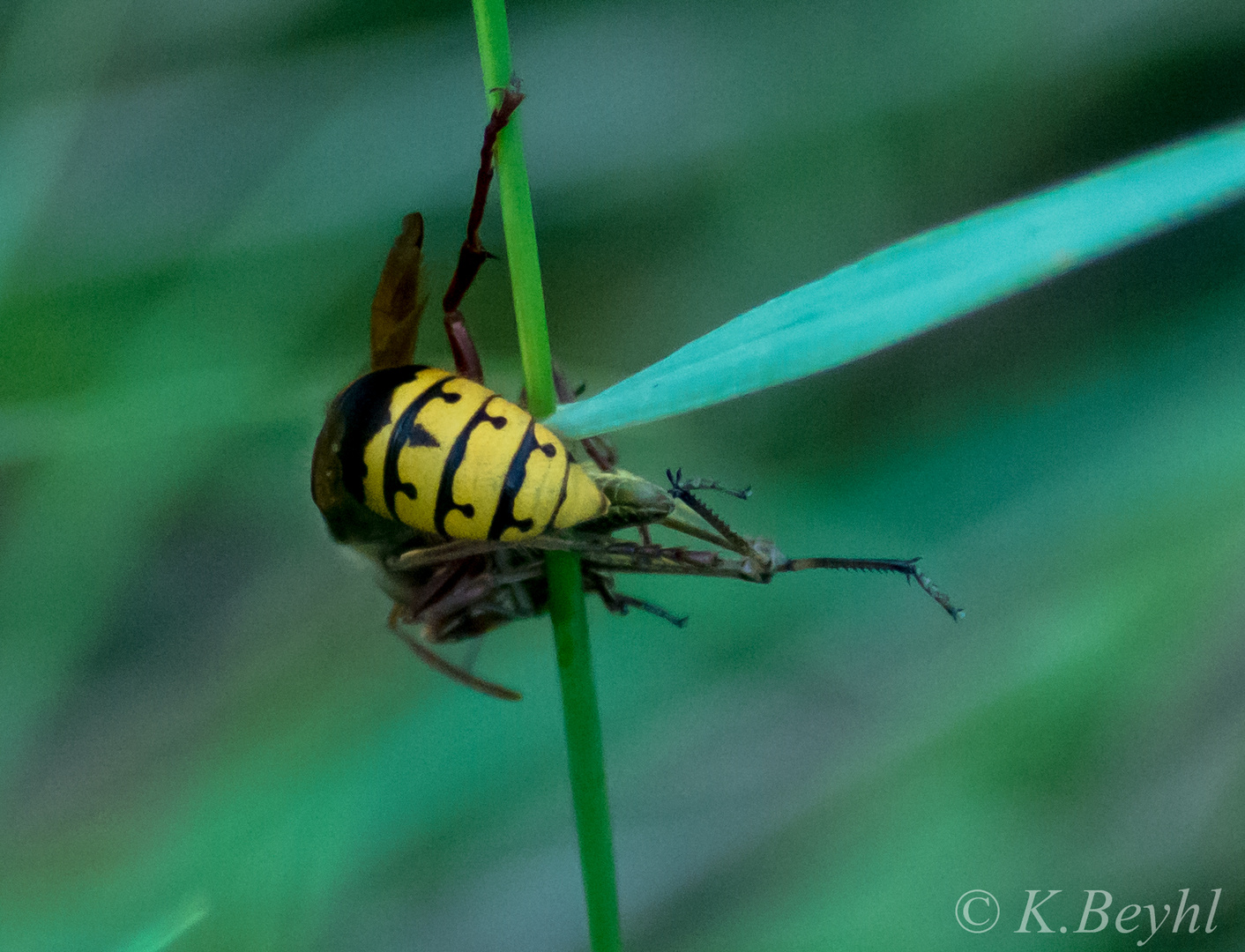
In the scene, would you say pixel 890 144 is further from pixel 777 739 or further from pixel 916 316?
pixel 916 316

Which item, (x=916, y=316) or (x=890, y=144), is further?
(x=890, y=144)

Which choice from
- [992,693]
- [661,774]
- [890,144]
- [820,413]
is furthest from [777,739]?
[890,144]

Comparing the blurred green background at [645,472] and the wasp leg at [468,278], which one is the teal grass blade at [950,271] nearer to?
the wasp leg at [468,278]

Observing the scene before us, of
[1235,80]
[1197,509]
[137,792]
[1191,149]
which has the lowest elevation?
[1197,509]

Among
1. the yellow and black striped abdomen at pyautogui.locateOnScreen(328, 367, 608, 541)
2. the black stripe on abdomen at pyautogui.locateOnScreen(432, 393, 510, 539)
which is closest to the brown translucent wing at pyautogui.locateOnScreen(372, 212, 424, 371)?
the yellow and black striped abdomen at pyautogui.locateOnScreen(328, 367, 608, 541)

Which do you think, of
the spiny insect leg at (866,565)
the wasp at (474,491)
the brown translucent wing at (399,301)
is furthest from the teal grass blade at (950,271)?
the brown translucent wing at (399,301)

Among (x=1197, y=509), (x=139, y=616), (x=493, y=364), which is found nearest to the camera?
(x=1197, y=509)

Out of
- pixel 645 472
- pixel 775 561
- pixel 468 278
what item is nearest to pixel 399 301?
pixel 468 278

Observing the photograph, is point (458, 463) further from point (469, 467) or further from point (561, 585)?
point (561, 585)
